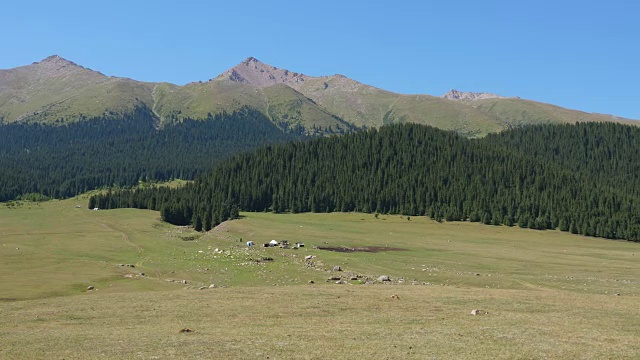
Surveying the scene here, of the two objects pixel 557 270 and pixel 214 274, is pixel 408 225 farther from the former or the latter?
pixel 214 274

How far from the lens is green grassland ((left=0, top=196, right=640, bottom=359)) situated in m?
27.6

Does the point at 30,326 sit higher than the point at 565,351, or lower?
lower

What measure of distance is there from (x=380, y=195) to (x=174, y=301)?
155 m

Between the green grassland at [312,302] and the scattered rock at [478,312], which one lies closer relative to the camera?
the green grassland at [312,302]

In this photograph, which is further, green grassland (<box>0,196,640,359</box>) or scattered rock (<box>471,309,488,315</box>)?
scattered rock (<box>471,309,488,315</box>)

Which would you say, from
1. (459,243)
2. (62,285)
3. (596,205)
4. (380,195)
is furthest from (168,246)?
(596,205)

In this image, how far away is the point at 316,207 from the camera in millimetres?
192000

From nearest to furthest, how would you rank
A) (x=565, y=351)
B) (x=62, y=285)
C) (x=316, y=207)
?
(x=565, y=351)
(x=62, y=285)
(x=316, y=207)

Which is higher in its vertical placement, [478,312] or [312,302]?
[478,312]

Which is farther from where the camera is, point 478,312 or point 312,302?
point 312,302

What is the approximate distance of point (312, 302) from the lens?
137 feet

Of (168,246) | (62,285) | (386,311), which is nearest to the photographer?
(386,311)

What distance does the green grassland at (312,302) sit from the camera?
2764cm

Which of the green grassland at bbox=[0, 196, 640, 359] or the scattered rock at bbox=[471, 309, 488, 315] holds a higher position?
the scattered rock at bbox=[471, 309, 488, 315]
